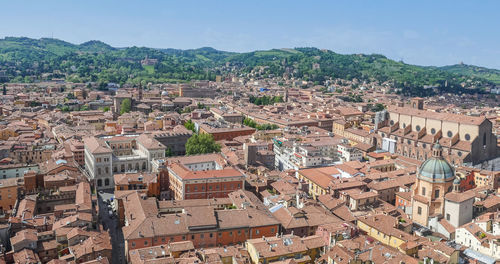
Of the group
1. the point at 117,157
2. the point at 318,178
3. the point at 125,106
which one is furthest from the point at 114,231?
the point at 125,106

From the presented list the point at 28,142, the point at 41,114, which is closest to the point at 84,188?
the point at 28,142

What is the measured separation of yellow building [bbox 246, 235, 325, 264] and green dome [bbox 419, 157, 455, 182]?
16.5 meters

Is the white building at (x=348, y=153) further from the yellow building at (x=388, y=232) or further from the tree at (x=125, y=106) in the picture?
the tree at (x=125, y=106)

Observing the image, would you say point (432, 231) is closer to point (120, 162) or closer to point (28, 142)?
point (120, 162)

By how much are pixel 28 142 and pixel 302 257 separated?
5609cm

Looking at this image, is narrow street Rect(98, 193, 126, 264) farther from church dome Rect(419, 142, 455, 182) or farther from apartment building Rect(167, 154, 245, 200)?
church dome Rect(419, 142, 455, 182)

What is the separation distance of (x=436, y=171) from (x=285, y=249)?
21.2 m

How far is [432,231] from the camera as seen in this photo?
44438 mm

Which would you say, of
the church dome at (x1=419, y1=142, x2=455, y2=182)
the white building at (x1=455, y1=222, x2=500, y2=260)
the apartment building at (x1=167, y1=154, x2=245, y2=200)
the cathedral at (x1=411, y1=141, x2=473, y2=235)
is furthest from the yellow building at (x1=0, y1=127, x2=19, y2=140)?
the white building at (x1=455, y1=222, x2=500, y2=260)

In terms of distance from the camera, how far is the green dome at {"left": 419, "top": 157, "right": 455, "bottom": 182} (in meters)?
46.2

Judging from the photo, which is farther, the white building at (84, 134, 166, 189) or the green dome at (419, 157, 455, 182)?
the white building at (84, 134, 166, 189)

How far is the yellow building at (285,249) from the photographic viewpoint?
34.1 metres

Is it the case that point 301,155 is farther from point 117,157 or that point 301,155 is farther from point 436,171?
point 117,157

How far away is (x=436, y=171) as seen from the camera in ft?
152
